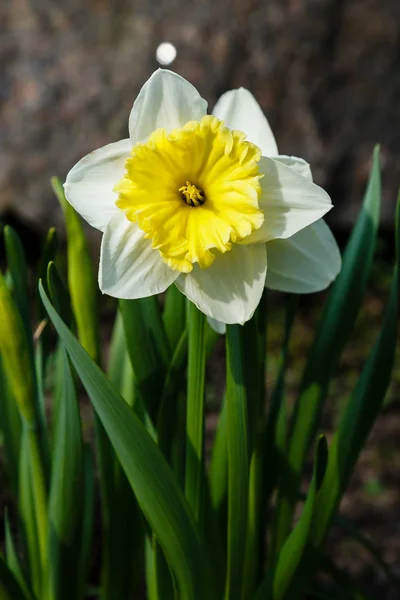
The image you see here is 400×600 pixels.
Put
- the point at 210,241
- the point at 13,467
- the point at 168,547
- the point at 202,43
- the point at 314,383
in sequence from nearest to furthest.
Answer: the point at 210,241 → the point at 168,547 → the point at 314,383 → the point at 13,467 → the point at 202,43

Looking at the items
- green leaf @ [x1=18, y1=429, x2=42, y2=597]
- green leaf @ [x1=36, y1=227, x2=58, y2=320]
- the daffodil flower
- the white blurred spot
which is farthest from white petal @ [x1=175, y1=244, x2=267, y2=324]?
the white blurred spot

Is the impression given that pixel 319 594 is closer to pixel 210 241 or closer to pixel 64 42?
pixel 210 241

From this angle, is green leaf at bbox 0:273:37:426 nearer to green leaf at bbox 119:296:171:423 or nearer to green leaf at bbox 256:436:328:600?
green leaf at bbox 119:296:171:423

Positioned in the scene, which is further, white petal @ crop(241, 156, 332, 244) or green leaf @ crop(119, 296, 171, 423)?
green leaf @ crop(119, 296, 171, 423)

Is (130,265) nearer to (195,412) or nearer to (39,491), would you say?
(195,412)

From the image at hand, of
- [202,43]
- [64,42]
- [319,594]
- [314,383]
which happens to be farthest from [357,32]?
[319,594]

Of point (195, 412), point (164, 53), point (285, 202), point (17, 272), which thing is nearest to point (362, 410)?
point (195, 412)
